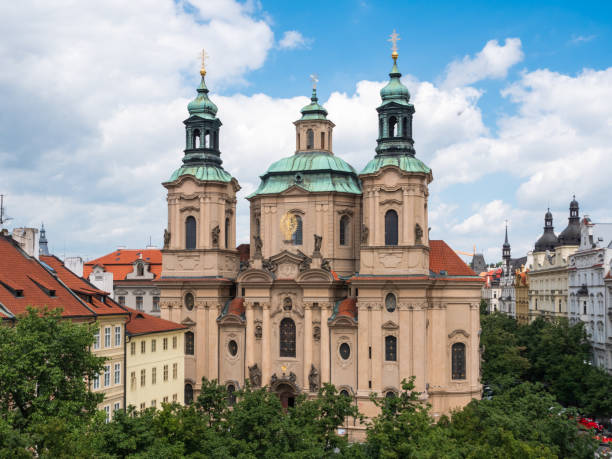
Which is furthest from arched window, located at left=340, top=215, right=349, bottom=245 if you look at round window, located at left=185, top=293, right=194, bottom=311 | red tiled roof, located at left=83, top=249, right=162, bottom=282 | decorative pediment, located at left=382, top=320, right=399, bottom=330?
red tiled roof, located at left=83, top=249, right=162, bottom=282

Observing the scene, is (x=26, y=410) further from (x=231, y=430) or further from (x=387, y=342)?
(x=387, y=342)

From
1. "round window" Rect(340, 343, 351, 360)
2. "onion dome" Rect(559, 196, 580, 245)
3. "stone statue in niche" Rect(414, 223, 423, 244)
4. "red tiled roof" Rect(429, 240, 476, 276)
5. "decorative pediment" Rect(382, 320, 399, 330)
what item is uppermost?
"onion dome" Rect(559, 196, 580, 245)

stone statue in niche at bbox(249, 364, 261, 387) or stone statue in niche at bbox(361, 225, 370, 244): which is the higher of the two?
stone statue in niche at bbox(361, 225, 370, 244)

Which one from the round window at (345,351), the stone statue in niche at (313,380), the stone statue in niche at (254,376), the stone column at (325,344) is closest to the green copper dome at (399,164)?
the stone column at (325,344)

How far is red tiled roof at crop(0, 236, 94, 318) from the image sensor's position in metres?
38.5

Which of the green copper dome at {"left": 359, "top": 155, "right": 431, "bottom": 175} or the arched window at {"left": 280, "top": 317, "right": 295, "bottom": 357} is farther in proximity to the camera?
the arched window at {"left": 280, "top": 317, "right": 295, "bottom": 357}

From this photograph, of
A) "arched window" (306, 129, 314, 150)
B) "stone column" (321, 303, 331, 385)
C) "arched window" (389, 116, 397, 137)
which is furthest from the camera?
"arched window" (306, 129, 314, 150)

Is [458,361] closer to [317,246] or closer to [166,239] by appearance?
[317,246]

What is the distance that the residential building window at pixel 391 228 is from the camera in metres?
57.8

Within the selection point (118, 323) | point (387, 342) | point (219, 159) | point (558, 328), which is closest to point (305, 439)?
point (118, 323)

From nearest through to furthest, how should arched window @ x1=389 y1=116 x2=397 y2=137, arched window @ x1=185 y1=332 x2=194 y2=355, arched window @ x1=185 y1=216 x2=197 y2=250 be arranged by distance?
arched window @ x1=389 y1=116 x2=397 y2=137 < arched window @ x1=185 y1=332 x2=194 y2=355 < arched window @ x1=185 y1=216 x2=197 y2=250

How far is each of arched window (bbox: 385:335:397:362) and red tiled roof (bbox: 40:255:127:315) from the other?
2147cm

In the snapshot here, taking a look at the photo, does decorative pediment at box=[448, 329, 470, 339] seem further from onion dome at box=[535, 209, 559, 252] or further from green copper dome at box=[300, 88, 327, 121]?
onion dome at box=[535, 209, 559, 252]

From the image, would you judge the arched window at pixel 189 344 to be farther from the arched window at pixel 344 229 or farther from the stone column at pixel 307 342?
the arched window at pixel 344 229
